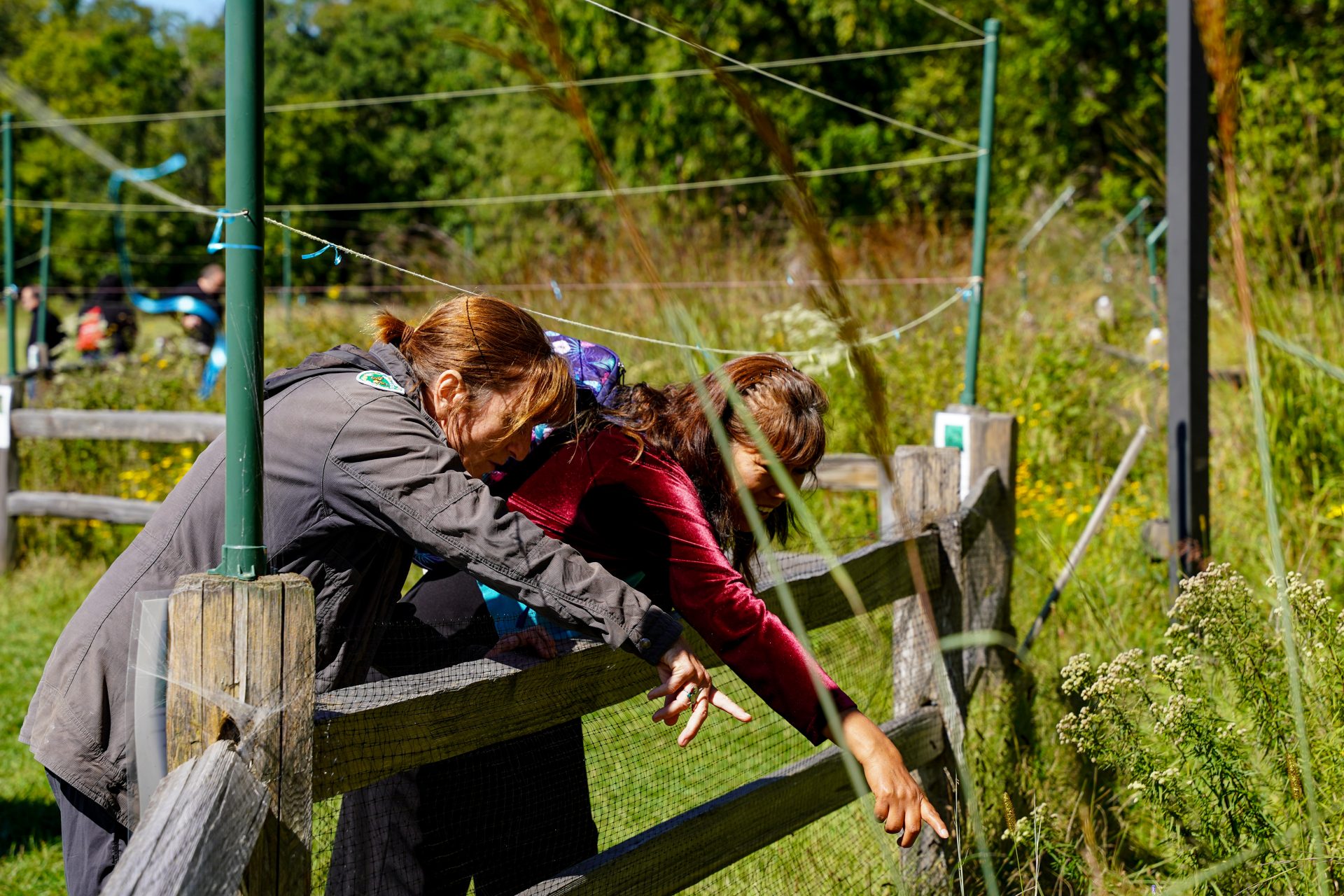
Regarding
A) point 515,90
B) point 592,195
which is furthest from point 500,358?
point 592,195

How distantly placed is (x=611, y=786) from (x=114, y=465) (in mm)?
5735

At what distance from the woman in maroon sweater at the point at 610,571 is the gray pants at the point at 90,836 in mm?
431

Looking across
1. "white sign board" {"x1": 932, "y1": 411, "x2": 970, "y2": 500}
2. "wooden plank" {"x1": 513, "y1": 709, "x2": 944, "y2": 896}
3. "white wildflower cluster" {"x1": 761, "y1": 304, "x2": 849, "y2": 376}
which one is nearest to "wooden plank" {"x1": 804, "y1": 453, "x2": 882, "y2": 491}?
"white wildflower cluster" {"x1": 761, "y1": 304, "x2": 849, "y2": 376}

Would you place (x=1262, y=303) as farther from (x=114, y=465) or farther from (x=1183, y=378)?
(x=114, y=465)

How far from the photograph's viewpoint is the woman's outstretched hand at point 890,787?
1669 mm

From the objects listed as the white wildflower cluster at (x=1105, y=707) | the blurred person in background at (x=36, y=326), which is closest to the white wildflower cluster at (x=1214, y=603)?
the white wildflower cluster at (x=1105, y=707)

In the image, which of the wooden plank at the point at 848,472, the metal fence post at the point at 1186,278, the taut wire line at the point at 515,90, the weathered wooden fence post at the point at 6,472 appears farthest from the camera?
the weathered wooden fence post at the point at 6,472

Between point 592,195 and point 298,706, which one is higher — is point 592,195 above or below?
above

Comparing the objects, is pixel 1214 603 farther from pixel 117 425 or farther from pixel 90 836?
pixel 117 425

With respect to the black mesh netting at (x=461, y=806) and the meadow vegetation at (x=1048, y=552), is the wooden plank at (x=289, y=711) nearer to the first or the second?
the black mesh netting at (x=461, y=806)

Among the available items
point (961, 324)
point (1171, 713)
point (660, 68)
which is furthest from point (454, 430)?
point (660, 68)

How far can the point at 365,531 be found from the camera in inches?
73.1

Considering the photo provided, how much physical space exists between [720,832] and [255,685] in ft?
3.92

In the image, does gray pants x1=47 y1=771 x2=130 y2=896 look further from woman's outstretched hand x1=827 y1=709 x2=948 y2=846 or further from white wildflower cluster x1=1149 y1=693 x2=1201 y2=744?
white wildflower cluster x1=1149 y1=693 x2=1201 y2=744
